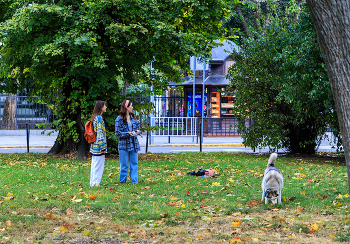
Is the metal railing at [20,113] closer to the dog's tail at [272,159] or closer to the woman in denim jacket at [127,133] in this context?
the woman in denim jacket at [127,133]

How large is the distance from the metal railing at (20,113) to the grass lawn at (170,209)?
Result: 19448mm

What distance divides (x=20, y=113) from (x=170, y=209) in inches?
1004

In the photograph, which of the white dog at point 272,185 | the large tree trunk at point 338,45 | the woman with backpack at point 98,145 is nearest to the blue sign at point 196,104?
the woman with backpack at point 98,145

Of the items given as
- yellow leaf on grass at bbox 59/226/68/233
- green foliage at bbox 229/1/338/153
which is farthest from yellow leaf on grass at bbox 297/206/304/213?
green foliage at bbox 229/1/338/153

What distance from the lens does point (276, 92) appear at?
1562 centimetres

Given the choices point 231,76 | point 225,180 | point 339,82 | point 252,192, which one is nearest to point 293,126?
point 231,76

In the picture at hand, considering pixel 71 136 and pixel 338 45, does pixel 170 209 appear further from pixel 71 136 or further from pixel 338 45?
pixel 71 136

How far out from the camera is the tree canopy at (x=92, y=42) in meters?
11.8

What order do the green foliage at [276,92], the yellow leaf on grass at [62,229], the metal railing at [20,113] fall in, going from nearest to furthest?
the yellow leaf on grass at [62,229], the green foliage at [276,92], the metal railing at [20,113]

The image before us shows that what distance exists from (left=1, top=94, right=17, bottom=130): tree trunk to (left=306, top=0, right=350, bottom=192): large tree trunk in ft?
92.2

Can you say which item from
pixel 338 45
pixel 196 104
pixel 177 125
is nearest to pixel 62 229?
pixel 338 45

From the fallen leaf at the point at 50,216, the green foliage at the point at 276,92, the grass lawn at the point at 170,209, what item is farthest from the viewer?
the green foliage at the point at 276,92

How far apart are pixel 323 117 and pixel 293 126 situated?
1.28 meters

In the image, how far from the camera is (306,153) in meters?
16.5
